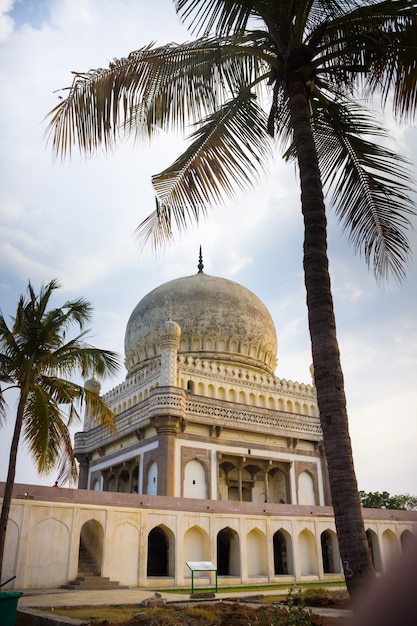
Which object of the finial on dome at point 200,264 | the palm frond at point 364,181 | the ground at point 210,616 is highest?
the finial on dome at point 200,264

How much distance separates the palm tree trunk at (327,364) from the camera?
499cm

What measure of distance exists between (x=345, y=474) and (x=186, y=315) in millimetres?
24535

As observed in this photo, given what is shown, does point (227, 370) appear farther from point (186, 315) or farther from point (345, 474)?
point (345, 474)

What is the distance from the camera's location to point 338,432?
5328 millimetres

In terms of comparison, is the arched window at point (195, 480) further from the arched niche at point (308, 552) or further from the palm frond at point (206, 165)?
the palm frond at point (206, 165)

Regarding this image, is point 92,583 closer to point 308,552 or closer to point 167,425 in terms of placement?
point 167,425

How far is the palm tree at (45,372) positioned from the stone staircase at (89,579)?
438cm

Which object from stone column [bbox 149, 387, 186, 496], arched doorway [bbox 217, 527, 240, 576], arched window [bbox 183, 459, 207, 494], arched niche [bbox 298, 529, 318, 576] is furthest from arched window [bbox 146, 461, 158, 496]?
arched niche [bbox 298, 529, 318, 576]

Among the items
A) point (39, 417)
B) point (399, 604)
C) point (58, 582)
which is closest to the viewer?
point (399, 604)

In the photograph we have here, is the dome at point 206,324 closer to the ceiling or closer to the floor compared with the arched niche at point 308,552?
closer to the ceiling

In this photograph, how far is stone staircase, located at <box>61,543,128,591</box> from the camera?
1495 centimetres

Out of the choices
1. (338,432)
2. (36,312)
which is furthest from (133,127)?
(36,312)

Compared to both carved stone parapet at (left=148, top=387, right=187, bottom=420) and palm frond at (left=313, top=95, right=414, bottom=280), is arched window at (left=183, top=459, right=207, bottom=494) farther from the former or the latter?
palm frond at (left=313, top=95, right=414, bottom=280)

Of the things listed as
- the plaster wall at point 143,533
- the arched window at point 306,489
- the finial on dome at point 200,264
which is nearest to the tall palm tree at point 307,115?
the plaster wall at point 143,533
